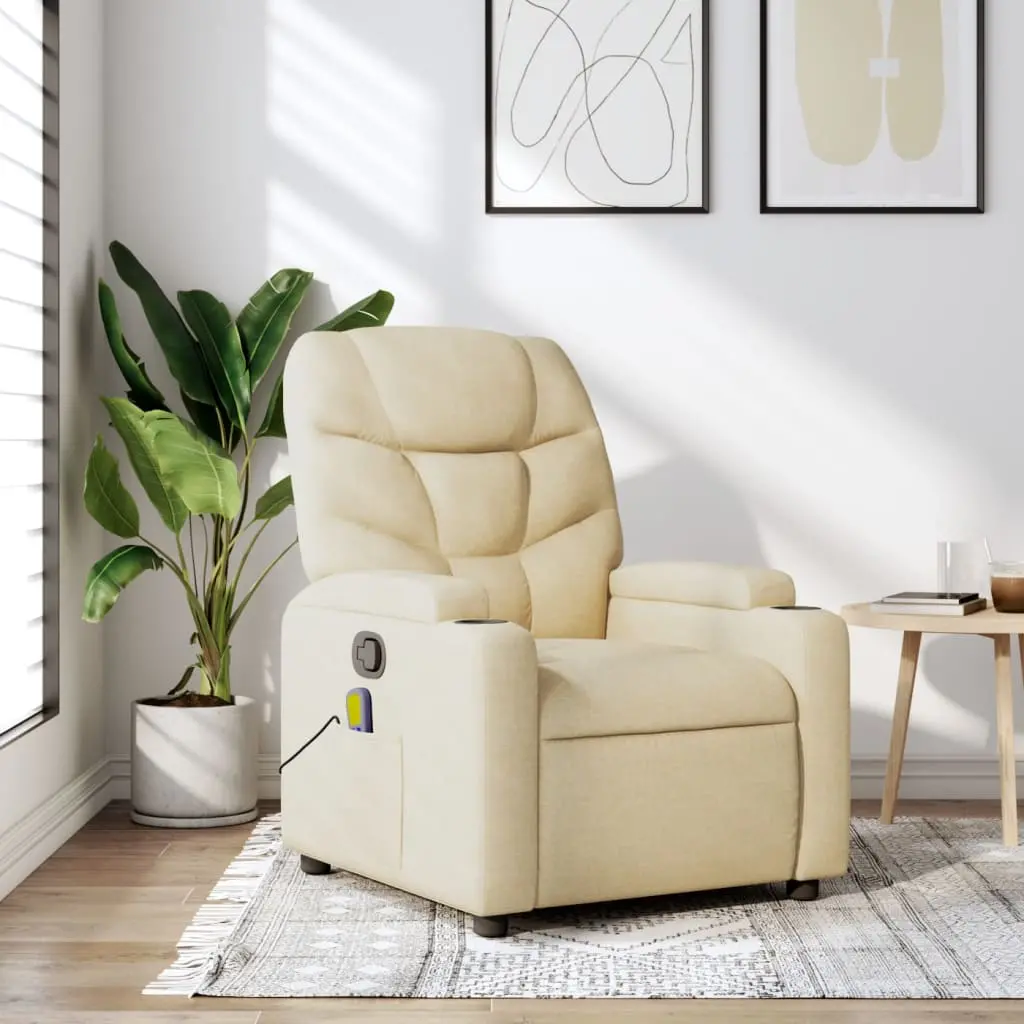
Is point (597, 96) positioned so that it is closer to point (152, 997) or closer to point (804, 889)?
point (804, 889)

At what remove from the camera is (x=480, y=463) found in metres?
2.96

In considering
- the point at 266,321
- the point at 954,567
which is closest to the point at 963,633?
the point at 954,567

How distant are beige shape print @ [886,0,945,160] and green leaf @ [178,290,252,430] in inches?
67.3

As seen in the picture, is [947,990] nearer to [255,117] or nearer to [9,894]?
[9,894]

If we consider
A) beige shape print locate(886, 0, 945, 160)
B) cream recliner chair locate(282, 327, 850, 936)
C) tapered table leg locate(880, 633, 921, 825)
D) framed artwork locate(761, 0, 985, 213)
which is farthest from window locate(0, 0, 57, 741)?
beige shape print locate(886, 0, 945, 160)

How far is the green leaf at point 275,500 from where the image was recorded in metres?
3.35

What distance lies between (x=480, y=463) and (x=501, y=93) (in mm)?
1139

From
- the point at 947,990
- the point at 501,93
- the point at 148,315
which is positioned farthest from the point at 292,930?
the point at 501,93

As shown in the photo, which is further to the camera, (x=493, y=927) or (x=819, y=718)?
(x=819, y=718)

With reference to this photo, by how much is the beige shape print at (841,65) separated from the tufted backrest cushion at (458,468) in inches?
42.8

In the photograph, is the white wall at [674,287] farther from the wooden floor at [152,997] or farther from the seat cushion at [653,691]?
the seat cushion at [653,691]

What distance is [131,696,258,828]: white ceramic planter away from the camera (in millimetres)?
3277

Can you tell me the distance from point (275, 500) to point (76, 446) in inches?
19.0

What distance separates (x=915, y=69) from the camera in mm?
3596
